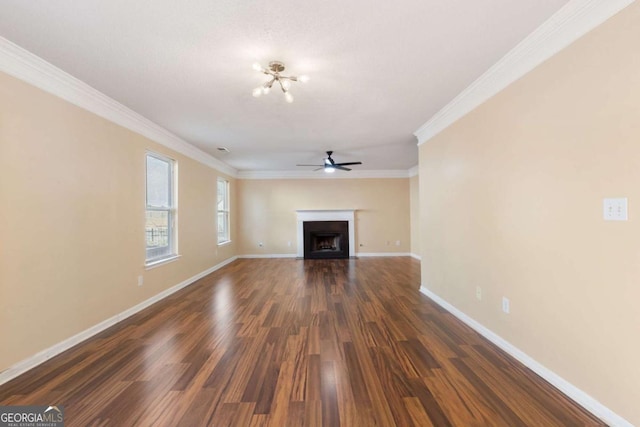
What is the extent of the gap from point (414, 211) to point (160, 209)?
19.7 ft

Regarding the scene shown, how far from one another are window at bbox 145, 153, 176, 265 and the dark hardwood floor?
1.00 metres

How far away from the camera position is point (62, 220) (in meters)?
2.38

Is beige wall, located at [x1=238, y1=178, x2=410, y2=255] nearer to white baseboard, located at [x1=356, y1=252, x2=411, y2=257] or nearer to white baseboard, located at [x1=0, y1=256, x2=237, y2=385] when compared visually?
white baseboard, located at [x1=356, y1=252, x2=411, y2=257]

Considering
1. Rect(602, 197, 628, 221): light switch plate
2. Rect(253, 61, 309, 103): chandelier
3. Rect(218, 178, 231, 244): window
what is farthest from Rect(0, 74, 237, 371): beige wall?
Rect(602, 197, 628, 221): light switch plate

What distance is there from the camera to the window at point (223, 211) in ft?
22.0

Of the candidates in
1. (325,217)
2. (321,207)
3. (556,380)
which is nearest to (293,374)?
(556,380)

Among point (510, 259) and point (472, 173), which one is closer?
point (510, 259)

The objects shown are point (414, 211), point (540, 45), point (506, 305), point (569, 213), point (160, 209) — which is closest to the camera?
point (569, 213)

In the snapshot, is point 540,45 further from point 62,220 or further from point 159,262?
point 159,262

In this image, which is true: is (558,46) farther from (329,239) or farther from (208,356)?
(329,239)

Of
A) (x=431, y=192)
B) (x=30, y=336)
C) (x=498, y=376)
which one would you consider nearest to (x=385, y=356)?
(x=498, y=376)

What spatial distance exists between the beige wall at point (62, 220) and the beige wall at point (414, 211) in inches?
238

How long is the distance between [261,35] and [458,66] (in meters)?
1.62

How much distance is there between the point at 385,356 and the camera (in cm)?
220
